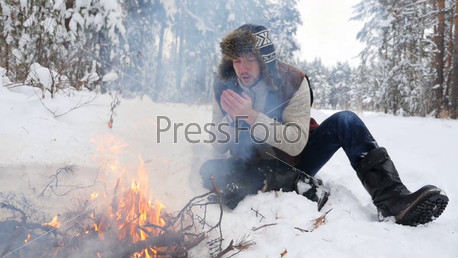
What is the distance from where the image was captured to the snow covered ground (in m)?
1.74

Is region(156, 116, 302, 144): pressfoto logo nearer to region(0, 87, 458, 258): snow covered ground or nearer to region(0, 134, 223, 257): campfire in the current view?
region(0, 87, 458, 258): snow covered ground

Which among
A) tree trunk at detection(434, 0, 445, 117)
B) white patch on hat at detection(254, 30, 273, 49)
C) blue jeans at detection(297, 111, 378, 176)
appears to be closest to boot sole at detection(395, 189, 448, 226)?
blue jeans at detection(297, 111, 378, 176)

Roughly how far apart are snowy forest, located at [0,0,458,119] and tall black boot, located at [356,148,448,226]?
2921mm

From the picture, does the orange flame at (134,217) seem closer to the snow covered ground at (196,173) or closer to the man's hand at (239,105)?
the snow covered ground at (196,173)

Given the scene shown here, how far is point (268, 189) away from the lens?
2555mm

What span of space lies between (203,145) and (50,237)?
226 centimetres

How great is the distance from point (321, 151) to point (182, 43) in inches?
581

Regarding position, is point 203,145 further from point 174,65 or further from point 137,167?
point 174,65

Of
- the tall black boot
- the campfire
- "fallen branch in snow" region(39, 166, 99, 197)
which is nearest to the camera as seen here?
the campfire

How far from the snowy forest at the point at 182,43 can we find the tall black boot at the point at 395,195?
2921 mm

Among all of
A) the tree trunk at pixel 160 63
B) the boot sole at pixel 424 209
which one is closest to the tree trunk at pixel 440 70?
the boot sole at pixel 424 209

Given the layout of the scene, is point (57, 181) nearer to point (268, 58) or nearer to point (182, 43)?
point (268, 58)

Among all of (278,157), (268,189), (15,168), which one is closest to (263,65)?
(278,157)

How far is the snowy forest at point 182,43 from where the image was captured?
5.16m
